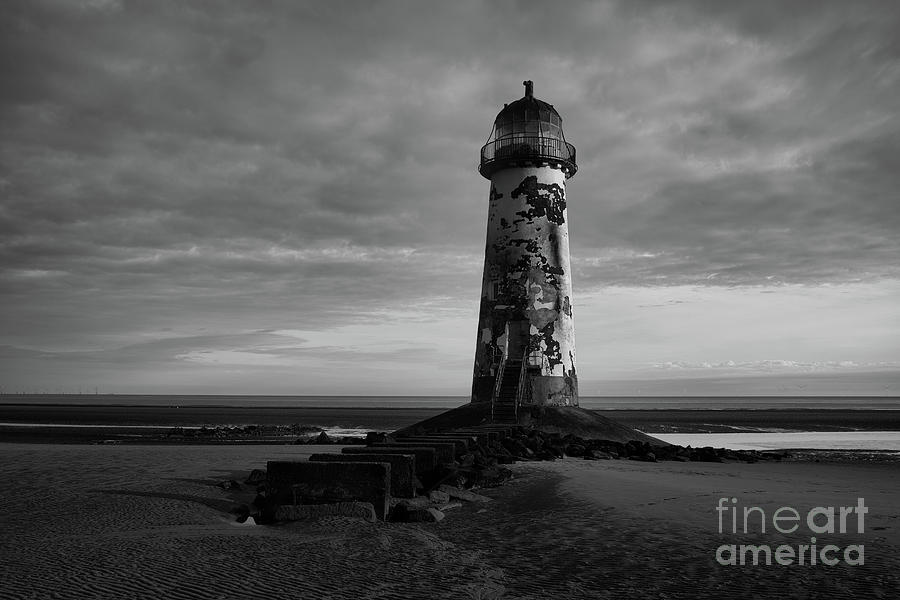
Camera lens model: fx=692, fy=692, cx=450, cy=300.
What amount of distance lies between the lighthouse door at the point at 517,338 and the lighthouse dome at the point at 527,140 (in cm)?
527

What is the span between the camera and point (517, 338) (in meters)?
22.0

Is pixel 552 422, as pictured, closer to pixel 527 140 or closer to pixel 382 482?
pixel 527 140

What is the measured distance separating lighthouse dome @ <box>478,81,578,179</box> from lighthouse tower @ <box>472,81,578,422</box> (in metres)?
0.03

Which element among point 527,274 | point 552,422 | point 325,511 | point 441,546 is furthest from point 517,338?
point 441,546

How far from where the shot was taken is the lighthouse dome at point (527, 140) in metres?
22.5

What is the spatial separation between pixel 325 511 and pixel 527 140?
691 inches

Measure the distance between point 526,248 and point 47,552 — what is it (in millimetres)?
17959

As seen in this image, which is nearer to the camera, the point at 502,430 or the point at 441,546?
the point at 441,546

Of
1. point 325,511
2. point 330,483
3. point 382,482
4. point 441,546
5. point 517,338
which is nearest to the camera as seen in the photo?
point 441,546

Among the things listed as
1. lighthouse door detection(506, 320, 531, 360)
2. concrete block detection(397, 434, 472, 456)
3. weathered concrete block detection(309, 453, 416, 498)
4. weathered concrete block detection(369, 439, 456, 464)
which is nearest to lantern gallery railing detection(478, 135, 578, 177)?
lighthouse door detection(506, 320, 531, 360)

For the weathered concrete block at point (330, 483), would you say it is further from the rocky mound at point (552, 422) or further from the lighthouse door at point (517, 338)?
the lighthouse door at point (517, 338)

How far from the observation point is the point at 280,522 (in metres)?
7.23

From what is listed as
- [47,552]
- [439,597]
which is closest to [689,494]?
[439,597]

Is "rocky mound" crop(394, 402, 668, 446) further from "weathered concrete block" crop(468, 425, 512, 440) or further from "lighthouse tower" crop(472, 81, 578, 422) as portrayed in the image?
"weathered concrete block" crop(468, 425, 512, 440)
